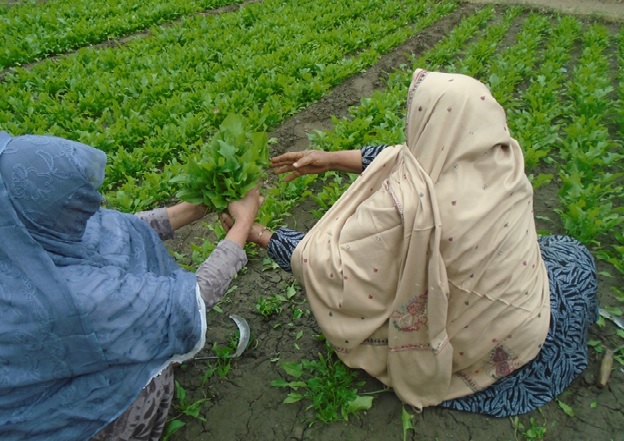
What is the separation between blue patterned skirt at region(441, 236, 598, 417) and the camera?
2.25m

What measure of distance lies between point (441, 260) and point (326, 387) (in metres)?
0.91

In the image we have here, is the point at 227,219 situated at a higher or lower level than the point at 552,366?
higher

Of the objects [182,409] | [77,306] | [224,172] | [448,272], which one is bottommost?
[182,409]

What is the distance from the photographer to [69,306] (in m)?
1.42

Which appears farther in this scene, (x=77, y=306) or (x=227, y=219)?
(x=227, y=219)

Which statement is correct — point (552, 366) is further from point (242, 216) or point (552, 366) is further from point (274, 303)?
point (242, 216)

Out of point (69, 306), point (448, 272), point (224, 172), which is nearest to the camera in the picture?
point (69, 306)

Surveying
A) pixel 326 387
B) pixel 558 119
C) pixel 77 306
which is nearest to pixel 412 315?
pixel 326 387

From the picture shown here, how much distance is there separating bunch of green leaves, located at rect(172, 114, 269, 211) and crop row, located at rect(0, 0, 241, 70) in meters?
5.30

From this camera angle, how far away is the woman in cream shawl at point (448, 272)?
1.94 meters

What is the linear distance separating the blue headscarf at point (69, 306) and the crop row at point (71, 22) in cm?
593

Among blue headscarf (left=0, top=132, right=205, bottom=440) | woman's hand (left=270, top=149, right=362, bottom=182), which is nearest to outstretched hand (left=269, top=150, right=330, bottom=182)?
woman's hand (left=270, top=149, right=362, bottom=182)

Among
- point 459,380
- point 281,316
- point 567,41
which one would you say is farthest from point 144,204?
point 567,41

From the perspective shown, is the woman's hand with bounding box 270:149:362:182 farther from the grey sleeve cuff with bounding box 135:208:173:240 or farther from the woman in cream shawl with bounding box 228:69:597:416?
the grey sleeve cuff with bounding box 135:208:173:240
